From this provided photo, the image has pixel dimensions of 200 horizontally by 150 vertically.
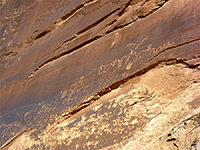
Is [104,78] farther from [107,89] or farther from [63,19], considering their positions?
[63,19]

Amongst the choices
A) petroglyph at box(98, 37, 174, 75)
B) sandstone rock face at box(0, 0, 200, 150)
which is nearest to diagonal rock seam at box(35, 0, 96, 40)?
sandstone rock face at box(0, 0, 200, 150)

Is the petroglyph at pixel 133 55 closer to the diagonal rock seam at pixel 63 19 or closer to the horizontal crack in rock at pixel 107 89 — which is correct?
the horizontal crack in rock at pixel 107 89

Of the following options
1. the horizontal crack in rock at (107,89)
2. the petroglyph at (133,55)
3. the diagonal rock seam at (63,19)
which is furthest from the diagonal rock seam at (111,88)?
the diagonal rock seam at (63,19)

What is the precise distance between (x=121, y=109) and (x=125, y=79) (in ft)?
1.37

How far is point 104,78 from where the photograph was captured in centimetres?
314

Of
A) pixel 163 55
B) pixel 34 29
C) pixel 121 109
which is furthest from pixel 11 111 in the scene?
pixel 163 55

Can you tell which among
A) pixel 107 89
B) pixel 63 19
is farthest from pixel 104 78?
pixel 63 19

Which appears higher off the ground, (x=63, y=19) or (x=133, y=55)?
(x=63, y=19)

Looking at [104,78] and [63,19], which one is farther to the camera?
[63,19]

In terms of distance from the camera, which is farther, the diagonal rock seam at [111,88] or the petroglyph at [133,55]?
the petroglyph at [133,55]

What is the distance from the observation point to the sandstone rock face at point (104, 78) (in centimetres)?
257

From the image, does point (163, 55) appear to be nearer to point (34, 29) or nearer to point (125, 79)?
A: point (125, 79)

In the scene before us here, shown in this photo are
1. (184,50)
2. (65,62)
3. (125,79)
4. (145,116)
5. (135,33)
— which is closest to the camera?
(145,116)

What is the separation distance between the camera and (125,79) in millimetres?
3002
